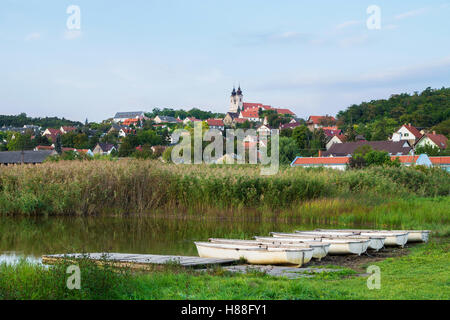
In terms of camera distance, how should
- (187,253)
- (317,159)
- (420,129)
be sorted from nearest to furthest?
(187,253)
(317,159)
(420,129)

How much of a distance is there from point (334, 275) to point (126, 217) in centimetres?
1502

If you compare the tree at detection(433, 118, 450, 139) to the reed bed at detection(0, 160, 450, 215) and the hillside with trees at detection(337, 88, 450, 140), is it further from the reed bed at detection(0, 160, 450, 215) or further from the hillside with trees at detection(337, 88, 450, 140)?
the reed bed at detection(0, 160, 450, 215)

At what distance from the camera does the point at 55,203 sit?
2386 centimetres

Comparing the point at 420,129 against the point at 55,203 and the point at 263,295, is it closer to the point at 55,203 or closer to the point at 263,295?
the point at 55,203

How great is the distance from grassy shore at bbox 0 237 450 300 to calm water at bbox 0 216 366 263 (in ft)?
19.9

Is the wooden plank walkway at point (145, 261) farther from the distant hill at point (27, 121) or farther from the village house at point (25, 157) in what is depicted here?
the distant hill at point (27, 121)

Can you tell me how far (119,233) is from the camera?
1919 centimetres

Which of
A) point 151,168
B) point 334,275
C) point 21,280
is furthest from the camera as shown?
point 151,168

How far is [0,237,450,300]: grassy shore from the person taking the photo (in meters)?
7.34

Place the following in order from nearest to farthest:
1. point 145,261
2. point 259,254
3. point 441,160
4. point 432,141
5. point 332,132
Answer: point 145,261 → point 259,254 → point 441,160 → point 432,141 → point 332,132

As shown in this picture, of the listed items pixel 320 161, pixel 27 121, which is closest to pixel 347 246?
pixel 320 161

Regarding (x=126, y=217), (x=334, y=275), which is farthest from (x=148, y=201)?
(x=334, y=275)

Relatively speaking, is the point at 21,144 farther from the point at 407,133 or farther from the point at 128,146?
the point at 407,133

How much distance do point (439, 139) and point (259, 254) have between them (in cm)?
8605
